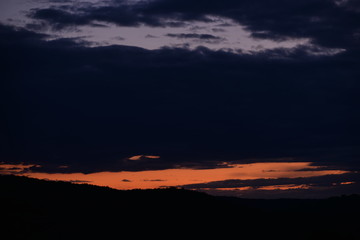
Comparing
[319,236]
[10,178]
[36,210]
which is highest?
[10,178]

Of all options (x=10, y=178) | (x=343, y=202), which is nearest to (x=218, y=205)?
(x=10, y=178)

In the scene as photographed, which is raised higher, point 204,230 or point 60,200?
point 60,200

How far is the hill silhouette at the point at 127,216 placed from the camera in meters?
65.9

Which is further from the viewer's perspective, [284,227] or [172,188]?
[172,188]

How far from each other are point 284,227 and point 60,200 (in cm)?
4104

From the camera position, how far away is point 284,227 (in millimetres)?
93875

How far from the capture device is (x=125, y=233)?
69000 mm

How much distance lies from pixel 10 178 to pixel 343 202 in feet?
379

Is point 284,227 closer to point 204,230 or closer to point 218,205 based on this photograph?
point 218,205

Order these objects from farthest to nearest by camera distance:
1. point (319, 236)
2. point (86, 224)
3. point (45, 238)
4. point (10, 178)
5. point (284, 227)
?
1. point (284, 227)
2. point (10, 178)
3. point (319, 236)
4. point (86, 224)
5. point (45, 238)

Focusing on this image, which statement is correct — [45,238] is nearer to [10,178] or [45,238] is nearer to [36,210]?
[36,210]

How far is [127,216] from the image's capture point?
248 feet

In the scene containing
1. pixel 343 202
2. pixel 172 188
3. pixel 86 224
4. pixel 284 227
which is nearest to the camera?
pixel 86 224

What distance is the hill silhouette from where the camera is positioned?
65.9m
